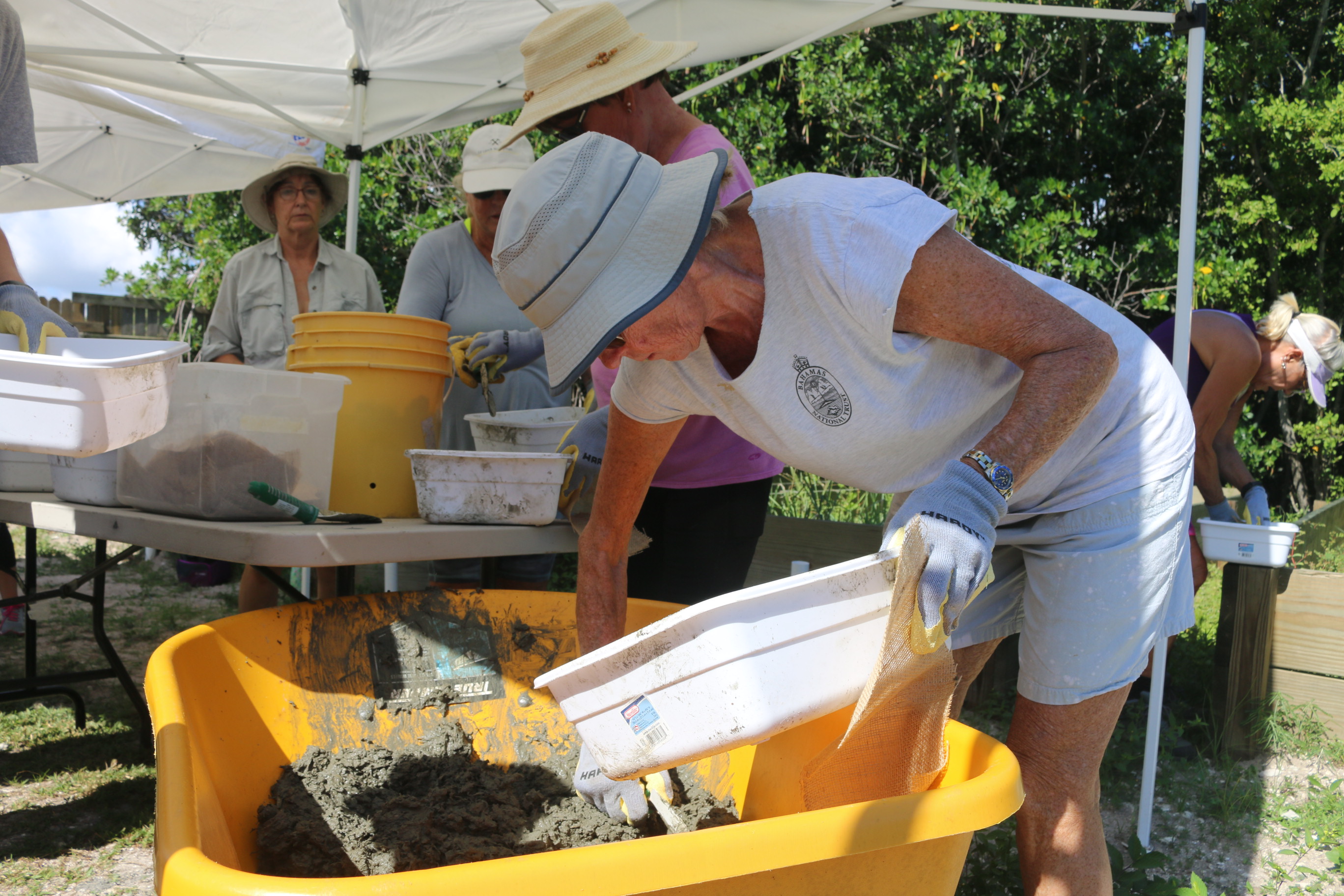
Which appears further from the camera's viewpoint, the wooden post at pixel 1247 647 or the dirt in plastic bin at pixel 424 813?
the wooden post at pixel 1247 647

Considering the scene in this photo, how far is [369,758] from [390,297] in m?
5.98

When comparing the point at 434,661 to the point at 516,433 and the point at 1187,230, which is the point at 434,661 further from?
the point at 1187,230

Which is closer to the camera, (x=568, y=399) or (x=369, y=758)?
(x=369, y=758)

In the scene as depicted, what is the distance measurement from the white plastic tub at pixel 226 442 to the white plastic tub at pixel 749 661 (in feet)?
3.12

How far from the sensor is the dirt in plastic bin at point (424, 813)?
4.24 feet

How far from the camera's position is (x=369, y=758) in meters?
1.50

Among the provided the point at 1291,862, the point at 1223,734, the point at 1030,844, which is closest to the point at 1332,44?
the point at 1223,734

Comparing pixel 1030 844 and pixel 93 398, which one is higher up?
pixel 93 398

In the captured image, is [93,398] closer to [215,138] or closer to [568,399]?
[568,399]

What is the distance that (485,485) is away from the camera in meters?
1.74

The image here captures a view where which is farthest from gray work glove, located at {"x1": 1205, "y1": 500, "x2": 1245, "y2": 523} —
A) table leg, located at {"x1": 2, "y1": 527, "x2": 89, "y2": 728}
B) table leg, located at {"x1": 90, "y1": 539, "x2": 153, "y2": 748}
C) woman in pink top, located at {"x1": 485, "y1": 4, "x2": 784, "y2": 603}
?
table leg, located at {"x1": 2, "y1": 527, "x2": 89, "y2": 728}

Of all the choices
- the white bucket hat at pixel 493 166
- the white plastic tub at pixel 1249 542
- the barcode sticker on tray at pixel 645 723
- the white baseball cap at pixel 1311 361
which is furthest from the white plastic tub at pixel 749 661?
the white baseball cap at pixel 1311 361

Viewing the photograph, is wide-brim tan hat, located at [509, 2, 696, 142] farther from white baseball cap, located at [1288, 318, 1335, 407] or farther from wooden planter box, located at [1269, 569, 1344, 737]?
white baseball cap, located at [1288, 318, 1335, 407]

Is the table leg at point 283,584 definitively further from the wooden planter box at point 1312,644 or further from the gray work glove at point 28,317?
the wooden planter box at point 1312,644
